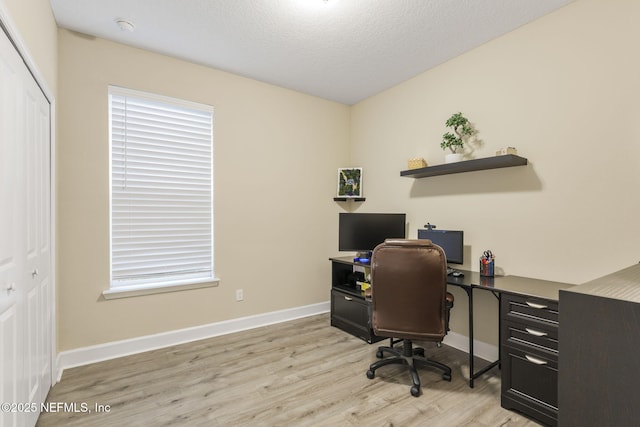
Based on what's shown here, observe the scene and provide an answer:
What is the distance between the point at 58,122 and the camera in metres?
2.54

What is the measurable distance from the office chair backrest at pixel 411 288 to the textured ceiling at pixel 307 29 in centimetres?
174

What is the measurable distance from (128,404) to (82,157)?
1.99 meters

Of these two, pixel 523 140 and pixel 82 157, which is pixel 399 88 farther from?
pixel 82 157

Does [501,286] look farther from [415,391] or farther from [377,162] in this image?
[377,162]

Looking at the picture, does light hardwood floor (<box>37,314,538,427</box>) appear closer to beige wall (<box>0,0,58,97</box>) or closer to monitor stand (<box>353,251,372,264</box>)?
monitor stand (<box>353,251,372,264</box>)

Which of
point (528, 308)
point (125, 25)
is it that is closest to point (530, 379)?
point (528, 308)

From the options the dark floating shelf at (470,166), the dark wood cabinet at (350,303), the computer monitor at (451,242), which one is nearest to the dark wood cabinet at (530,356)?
the computer monitor at (451,242)

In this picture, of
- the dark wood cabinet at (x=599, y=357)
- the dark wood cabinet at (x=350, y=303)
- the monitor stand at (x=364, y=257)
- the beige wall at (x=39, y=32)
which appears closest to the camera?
the dark wood cabinet at (x=599, y=357)

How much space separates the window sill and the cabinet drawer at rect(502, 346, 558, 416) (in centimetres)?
265

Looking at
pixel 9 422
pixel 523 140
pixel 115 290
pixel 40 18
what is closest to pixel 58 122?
pixel 40 18

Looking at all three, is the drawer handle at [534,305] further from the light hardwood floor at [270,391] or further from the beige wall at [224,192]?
the beige wall at [224,192]

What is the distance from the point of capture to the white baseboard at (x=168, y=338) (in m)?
2.60

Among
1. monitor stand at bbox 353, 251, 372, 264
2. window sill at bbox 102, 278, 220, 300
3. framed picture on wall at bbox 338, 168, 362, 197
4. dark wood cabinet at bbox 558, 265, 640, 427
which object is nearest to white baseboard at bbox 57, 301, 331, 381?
window sill at bbox 102, 278, 220, 300

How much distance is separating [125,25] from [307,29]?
1.45m
